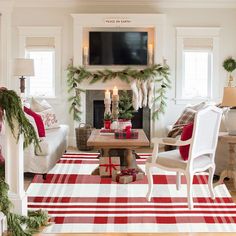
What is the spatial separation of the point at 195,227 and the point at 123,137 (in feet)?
6.47

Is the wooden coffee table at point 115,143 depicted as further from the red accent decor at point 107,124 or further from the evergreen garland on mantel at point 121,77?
the evergreen garland on mantel at point 121,77

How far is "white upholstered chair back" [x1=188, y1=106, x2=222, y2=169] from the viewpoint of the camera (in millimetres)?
4461

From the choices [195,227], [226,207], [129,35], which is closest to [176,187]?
[226,207]

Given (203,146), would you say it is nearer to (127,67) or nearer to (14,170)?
(14,170)

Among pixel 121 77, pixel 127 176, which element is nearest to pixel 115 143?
pixel 127 176

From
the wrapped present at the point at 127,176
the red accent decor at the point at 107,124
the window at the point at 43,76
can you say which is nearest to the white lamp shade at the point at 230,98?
the wrapped present at the point at 127,176

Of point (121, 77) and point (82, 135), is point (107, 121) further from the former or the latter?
point (121, 77)

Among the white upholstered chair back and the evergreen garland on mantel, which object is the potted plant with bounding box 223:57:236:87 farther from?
the white upholstered chair back

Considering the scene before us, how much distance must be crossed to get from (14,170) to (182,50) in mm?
5608

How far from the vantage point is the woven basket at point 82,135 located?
8.09 meters

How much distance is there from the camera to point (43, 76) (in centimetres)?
890

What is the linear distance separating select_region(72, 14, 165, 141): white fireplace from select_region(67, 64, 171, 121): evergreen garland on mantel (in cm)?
9

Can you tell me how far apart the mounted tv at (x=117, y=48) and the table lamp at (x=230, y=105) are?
3.57 meters

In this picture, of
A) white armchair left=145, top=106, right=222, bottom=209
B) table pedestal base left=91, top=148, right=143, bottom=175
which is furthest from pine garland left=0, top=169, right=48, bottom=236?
table pedestal base left=91, top=148, right=143, bottom=175
